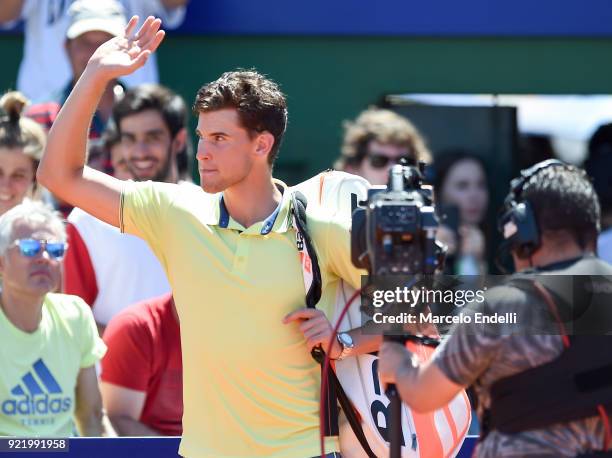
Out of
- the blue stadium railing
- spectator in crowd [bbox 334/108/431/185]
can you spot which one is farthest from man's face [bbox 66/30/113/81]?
the blue stadium railing

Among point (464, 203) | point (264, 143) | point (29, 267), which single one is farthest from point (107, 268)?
point (464, 203)

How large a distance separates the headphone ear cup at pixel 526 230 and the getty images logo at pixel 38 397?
7.32 feet

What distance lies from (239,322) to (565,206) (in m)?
1.06

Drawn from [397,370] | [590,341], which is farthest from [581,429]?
[397,370]

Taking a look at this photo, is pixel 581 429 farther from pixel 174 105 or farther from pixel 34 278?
pixel 174 105

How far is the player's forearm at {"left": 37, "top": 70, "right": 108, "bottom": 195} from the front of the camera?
3797 mm

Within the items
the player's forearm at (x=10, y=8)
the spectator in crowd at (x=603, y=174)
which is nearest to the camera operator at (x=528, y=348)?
the spectator in crowd at (x=603, y=174)

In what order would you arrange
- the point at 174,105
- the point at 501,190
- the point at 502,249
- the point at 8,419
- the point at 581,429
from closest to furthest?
the point at 581,429
the point at 502,249
the point at 8,419
the point at 174,105
the point at 501,190

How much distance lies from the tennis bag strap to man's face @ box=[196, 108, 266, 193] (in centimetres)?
21

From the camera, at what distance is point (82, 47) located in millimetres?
6344

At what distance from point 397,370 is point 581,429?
0.49m

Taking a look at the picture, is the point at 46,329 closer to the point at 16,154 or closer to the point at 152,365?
the point at 152,365

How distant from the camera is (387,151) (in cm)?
612

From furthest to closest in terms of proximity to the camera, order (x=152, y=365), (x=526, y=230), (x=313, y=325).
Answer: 1. (x=152, y=365)
2. (x=313, y=325)
3. (x=526, y=230)
